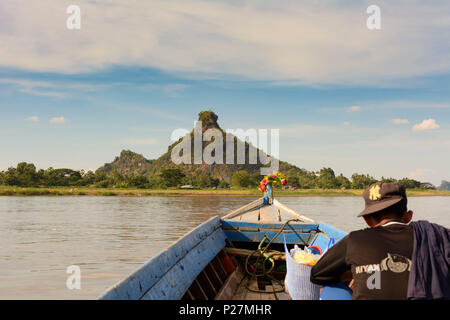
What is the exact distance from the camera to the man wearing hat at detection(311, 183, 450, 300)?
6.51 feet

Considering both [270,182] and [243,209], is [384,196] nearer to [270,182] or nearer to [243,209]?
[243,209]

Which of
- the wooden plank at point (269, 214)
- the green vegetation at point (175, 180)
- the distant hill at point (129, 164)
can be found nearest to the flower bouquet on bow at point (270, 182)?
the wooden plank at point (269, 214)

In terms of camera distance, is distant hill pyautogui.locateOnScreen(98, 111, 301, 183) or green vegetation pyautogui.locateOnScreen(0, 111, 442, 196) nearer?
green vegetation pyautogui.locateOnScreen(0, 111, 442, 196)

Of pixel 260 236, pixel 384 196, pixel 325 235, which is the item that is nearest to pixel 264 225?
pixel 260 236

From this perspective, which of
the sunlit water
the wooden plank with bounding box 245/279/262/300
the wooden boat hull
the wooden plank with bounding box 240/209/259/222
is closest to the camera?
the wooden boat hull

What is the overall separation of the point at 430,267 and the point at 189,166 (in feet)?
446

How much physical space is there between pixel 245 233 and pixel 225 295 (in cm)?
214

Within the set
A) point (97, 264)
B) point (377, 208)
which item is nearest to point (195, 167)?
point (97, 264)

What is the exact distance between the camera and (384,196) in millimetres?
2348

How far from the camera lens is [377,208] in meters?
2.34

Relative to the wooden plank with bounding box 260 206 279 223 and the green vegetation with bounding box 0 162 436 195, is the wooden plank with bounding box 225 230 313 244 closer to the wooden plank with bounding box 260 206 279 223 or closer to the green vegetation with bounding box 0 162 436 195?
the wooden plank with bounding box 260 206 279 223

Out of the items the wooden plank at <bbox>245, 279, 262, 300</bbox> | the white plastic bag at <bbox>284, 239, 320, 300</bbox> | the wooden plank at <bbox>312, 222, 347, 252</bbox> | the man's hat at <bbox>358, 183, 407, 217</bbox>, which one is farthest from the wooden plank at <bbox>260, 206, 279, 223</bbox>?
the man's hat at <bbox>358, 183, 407, 217</bbox>

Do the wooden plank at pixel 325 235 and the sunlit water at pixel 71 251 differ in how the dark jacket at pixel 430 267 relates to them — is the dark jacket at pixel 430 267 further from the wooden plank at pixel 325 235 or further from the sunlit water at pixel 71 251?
the sunlit water at pixel 71 251

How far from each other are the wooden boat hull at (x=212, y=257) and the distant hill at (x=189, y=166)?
370 ft
